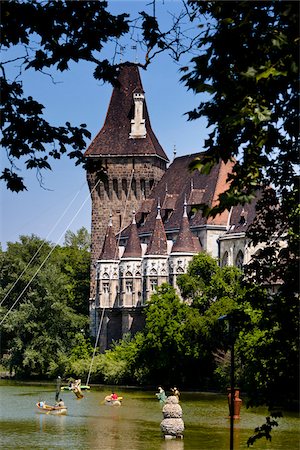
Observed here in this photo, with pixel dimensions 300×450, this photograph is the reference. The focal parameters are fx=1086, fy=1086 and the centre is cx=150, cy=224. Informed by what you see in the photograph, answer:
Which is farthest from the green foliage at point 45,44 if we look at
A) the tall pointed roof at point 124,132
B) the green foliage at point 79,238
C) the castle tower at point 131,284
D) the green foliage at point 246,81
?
the green foliage at point 79,238

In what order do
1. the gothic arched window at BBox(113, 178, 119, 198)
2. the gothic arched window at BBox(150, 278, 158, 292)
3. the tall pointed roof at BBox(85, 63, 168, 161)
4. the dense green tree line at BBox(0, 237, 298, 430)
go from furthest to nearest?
the gothic arched window at BBox(113, 178, 119, 198) → the tall pointed roof at BBox(85, 63, 168, 161) → the gothic arched window at BBox(150, 278, 158, 292) → the dense green tree line at BBox(0, 237, 298, 430)

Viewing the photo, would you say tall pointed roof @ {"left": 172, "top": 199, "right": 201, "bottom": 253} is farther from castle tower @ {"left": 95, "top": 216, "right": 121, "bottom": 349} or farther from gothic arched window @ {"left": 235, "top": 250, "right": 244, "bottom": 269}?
castle tower @ {"left": 95, "top": 216, "right": 121, "bottom": 349}

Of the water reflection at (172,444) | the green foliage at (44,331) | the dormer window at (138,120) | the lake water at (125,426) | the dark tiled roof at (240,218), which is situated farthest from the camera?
the dormer window at (138,120)

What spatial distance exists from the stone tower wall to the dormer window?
1948 mm

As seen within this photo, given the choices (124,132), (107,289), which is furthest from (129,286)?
(124,132)

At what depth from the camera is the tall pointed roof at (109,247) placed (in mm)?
82750

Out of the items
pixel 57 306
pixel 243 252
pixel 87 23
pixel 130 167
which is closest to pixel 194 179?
pixel 130 167

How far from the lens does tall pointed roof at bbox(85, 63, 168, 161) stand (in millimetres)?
85625

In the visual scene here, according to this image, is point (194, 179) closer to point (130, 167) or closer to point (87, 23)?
point (130, 167)

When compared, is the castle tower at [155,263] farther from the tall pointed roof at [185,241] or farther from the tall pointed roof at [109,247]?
the tall pointed roof at [109,247]

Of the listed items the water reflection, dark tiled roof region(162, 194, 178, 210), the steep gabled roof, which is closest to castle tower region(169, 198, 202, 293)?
the steep gabled roof

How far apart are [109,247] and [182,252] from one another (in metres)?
8.68

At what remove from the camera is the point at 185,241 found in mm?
76438

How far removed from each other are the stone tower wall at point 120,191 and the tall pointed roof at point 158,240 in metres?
7.50
